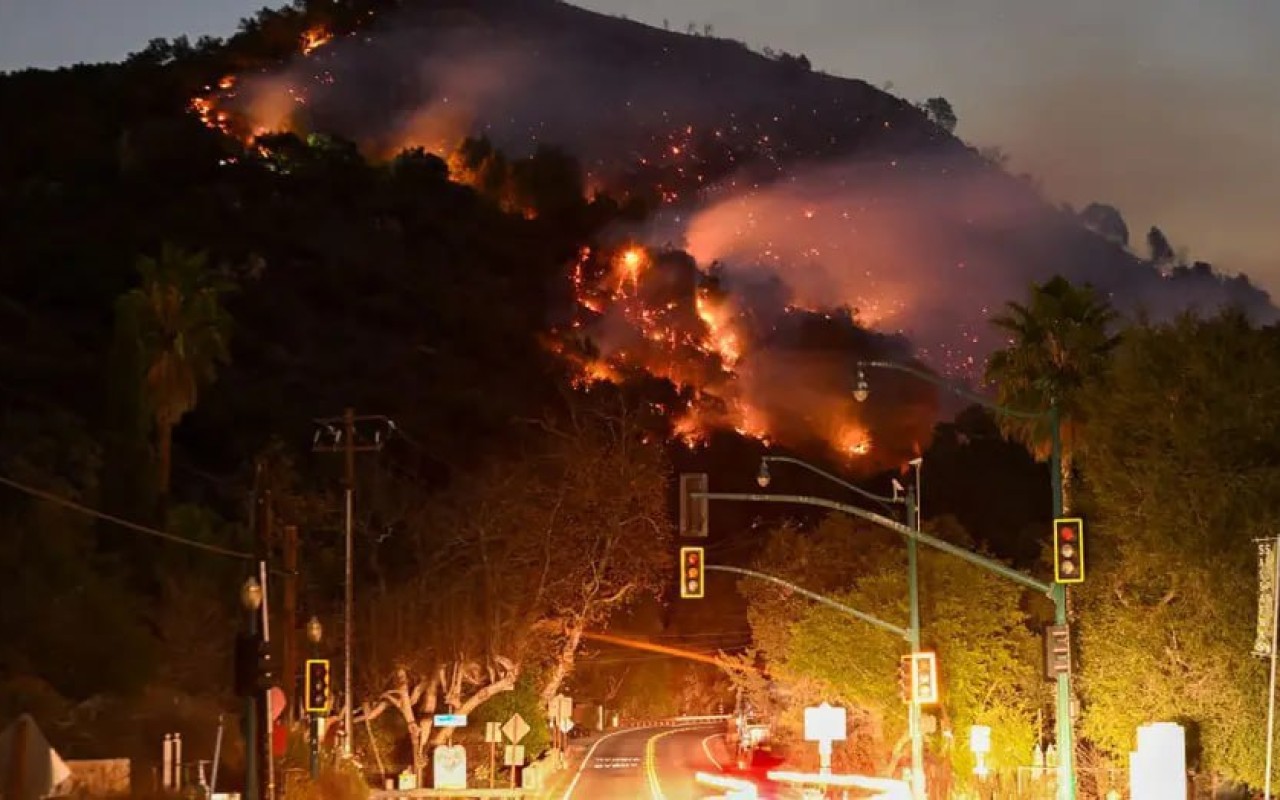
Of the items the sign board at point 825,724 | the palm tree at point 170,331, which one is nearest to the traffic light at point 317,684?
the sign board at point 825,724

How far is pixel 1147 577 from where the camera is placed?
1455 inches

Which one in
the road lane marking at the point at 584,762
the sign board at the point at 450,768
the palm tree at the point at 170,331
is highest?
the palm tree at the point at 170,331

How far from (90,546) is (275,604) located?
6791 mm

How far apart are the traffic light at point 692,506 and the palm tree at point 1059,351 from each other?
53.6 feet

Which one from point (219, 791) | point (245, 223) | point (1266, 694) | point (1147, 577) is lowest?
point (219, 791)

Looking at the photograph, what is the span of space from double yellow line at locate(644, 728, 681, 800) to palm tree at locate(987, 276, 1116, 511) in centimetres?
1709

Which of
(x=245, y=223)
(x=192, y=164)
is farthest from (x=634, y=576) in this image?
(x=192, y=164)

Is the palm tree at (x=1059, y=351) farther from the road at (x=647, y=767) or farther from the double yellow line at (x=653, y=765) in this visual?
the double yellow line at (x=653, y=765)

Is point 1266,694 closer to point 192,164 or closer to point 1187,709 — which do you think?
point 1187,709

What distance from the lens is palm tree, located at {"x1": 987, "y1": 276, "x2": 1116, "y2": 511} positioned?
45844mm

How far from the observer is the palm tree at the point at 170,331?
67500 millimetres

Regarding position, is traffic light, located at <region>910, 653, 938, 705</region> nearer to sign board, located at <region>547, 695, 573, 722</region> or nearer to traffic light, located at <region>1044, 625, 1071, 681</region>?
traffic light, located at <region>1044, 625, 1071, 681</region>

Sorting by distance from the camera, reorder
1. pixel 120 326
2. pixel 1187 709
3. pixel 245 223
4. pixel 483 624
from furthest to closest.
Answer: pixel 245 223 < pixel 120 326 < pixel 483 624 < pixel 1187 709

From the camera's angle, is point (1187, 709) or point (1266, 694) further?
point (1187, 709)
